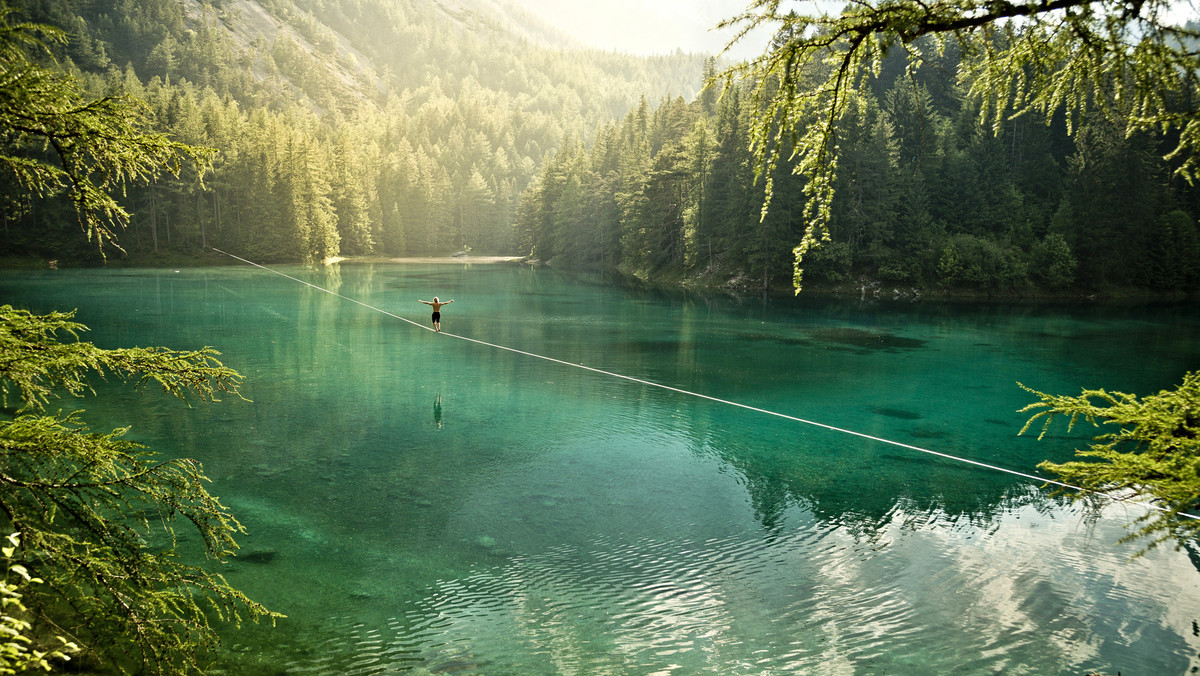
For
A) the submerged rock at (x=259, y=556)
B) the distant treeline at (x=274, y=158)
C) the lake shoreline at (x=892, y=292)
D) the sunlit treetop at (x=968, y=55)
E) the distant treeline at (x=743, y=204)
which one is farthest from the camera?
the distant treeline at (x=274, y=158)

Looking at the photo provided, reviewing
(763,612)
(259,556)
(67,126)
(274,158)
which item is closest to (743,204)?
(763,612)

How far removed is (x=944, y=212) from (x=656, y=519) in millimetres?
56874

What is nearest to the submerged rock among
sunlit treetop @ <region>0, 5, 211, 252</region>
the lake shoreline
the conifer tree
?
the conifer tree

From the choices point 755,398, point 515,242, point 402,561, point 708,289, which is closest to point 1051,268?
point 708,289

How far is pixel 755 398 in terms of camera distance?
19328mm

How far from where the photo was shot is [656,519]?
435 inches

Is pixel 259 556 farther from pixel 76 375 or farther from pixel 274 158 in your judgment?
pixel 274 158

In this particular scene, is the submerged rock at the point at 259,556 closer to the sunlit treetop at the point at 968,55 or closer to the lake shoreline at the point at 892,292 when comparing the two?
the sunlit treetop at the point at 968,55

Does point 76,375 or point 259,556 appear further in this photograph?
point 259,556

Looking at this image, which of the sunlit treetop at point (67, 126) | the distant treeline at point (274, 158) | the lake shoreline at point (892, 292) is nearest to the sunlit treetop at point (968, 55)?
the sunlit treetop at point (67, 126)

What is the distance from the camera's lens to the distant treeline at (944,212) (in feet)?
178

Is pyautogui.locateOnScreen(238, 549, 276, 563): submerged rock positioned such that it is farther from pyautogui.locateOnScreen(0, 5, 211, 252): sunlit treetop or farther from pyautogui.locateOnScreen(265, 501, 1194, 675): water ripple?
pyautogui.locateOnScreen(0, 5, 211, 252): sunlit treetop

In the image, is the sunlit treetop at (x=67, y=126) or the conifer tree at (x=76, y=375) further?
the sunlit treetop at (x=67, y=126)

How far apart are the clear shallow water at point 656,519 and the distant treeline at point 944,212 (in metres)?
29.9
